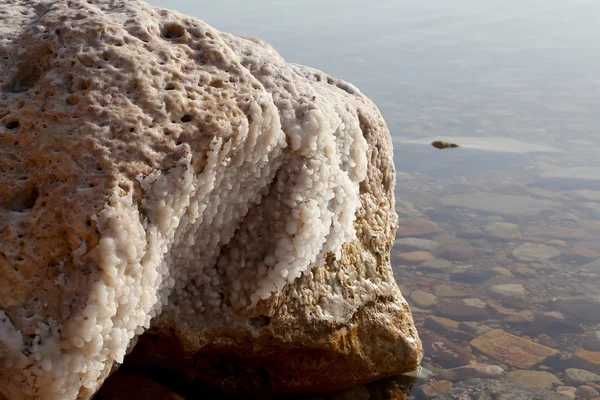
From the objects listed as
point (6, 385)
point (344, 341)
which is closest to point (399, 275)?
point (344, 341)

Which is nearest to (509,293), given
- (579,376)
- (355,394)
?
(579,376)

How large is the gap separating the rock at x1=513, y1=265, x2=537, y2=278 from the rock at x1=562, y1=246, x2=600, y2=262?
0.41 m

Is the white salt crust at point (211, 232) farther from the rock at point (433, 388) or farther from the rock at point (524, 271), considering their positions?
the rock at point (524, 271)

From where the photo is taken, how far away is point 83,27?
2150 millimetres

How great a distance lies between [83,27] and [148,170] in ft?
1.92

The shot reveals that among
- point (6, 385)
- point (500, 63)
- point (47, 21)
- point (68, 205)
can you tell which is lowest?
point (500, 63)

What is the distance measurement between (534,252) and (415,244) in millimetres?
884

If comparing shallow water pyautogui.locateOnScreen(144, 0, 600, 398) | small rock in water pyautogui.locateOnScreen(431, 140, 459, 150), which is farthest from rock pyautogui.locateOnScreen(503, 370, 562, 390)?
small rock in water pyautogui.locateOnScreen(431, 140, 459, 150)

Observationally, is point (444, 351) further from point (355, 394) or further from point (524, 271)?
point (524, 271)

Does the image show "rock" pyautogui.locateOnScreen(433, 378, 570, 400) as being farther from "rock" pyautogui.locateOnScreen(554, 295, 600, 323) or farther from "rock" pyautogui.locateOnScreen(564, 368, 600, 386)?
"rock" pyautogui.locateOnScreen(554, 295, 600, 323)

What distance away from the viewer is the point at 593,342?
149 inches

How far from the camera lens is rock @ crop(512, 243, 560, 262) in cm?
501

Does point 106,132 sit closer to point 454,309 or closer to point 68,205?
point 68,205

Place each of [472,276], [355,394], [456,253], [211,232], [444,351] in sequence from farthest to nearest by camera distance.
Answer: [456,253], [472,276], [444,351], [355,394], [211,232]
